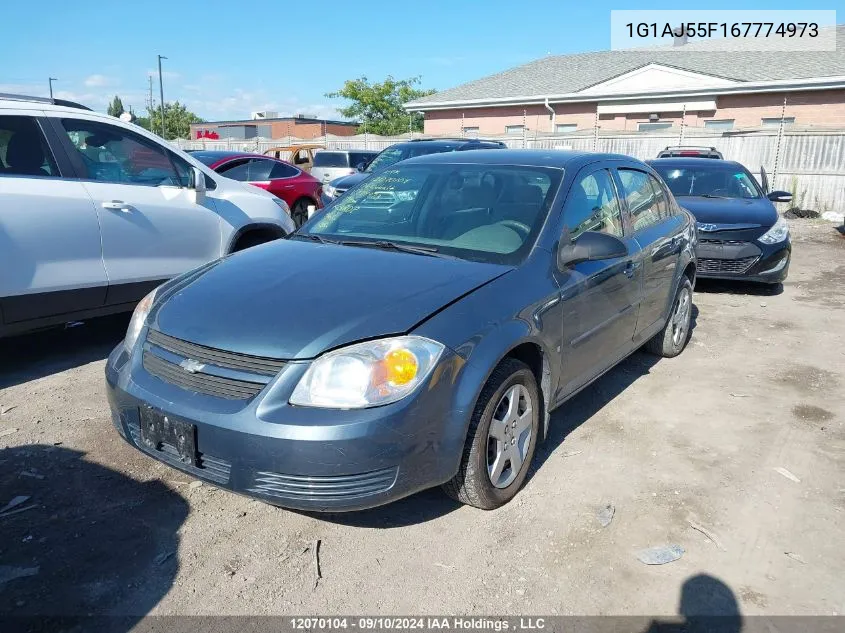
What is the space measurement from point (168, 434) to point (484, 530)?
143 cm

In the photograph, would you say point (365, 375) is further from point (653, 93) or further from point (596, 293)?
point (653, 93)

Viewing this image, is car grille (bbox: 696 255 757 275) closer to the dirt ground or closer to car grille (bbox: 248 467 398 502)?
the dirt ground

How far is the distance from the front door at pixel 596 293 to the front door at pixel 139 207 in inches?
127

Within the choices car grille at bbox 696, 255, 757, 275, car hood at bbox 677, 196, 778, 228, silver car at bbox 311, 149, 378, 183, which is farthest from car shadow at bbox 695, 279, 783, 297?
silver car at bbox 311, 149, 378, 183

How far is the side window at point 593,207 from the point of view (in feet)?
12.1

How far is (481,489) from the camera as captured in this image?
2959 millimetres

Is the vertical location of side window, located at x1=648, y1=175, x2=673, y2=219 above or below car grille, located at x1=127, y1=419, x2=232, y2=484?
above

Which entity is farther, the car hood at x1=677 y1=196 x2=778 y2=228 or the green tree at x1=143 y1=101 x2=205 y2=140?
the green tree at x1=143 y1=101 x2=205 y2=140

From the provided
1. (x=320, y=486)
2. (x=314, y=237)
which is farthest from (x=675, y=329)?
(x=320, y=486)

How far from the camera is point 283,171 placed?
40.4 ft

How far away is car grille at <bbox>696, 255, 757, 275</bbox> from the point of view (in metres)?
7.74

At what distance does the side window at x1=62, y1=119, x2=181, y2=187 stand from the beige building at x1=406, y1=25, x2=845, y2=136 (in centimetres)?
1978

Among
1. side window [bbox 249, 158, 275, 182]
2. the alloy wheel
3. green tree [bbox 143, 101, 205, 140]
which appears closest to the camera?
the alloy wheel

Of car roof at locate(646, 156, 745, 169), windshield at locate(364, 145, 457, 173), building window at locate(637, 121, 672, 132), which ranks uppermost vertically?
building window at locate(637, 121, 672, 132)
